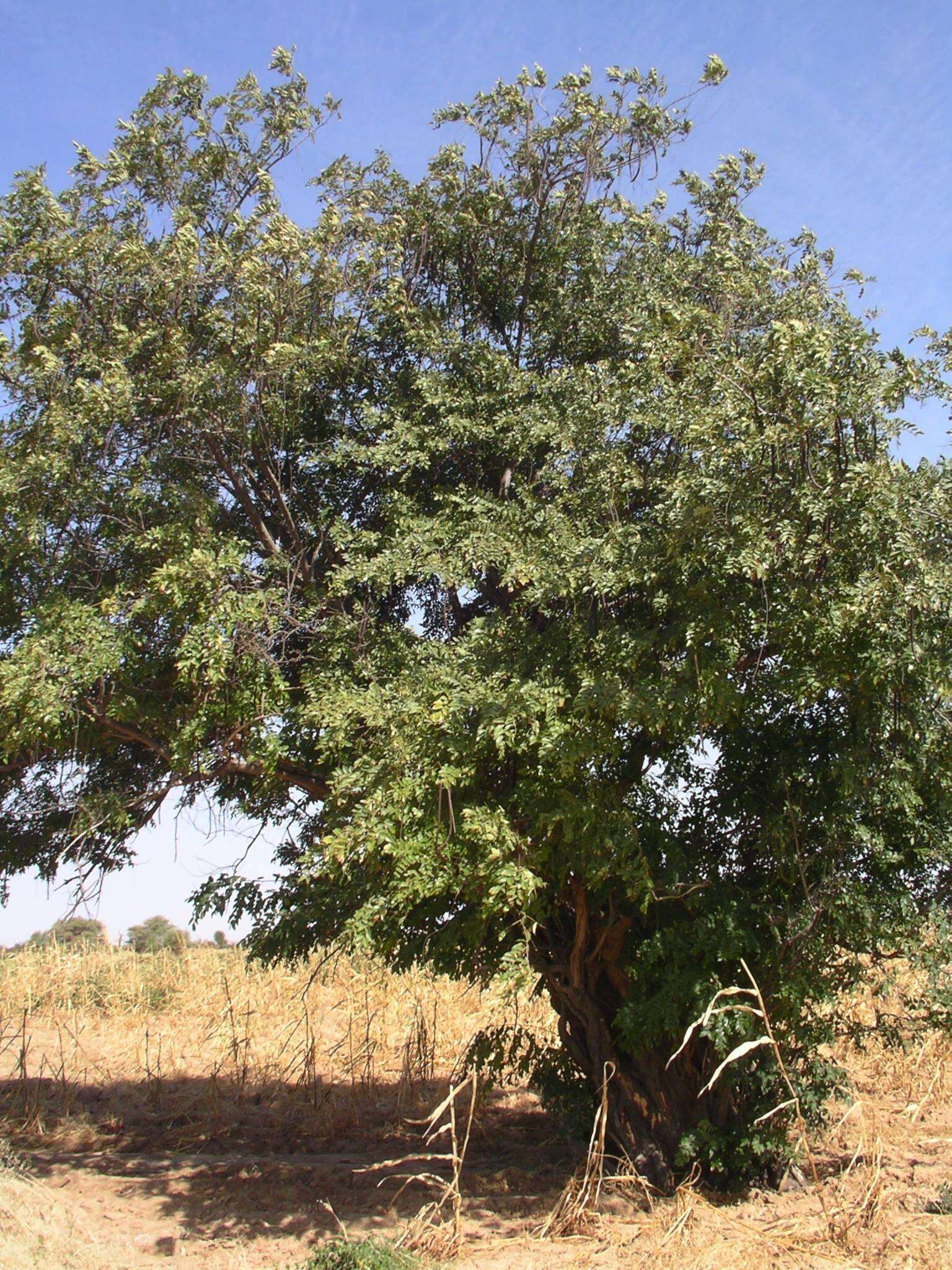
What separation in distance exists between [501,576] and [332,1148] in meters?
6.07

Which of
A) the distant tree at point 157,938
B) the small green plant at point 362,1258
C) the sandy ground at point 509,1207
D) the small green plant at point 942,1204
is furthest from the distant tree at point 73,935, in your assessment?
the small green plant at point 942,1204

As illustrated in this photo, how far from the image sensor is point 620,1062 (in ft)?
26.9

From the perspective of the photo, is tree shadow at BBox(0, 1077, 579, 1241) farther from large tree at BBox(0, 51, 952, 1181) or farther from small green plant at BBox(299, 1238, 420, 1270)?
large tree at BBox(0, 51, 952, 1181)

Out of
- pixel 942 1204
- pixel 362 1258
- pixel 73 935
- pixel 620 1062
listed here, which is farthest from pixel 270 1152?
pixel 73 935

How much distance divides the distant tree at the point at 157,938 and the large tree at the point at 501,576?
13415 mm

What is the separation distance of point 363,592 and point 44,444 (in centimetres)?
271

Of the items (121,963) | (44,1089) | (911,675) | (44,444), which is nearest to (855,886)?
(911,675)

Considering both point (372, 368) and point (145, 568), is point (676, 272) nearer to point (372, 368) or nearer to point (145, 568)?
point (372, 368)

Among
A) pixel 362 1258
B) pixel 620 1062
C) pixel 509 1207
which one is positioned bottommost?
pixel 509 1207

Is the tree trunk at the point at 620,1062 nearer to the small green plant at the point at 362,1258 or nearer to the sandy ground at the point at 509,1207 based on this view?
the sandy ground at the point at 509,1207

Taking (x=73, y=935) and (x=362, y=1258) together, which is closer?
(x=362, y=1258)

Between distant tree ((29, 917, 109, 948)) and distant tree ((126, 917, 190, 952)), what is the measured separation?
0.79 metres

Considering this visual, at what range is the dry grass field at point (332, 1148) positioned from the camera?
22.6 feet

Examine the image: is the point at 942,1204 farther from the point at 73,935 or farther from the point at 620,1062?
the point at 73,935
